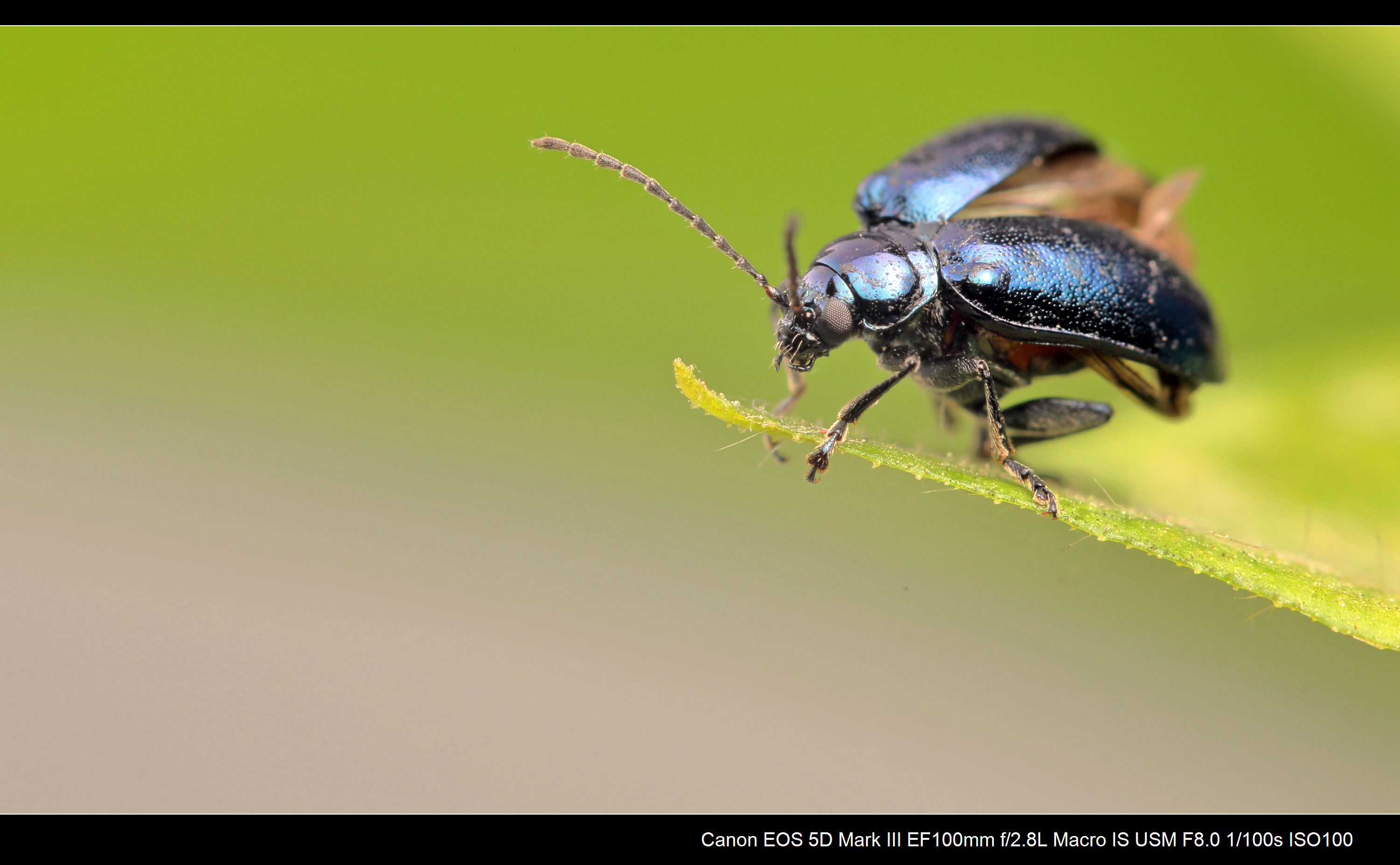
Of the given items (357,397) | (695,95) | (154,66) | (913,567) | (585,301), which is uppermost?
(695,95)

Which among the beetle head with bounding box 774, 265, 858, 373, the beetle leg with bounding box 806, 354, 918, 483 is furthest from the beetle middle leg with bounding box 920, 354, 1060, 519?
the beetle head with bounding box 774, 265, 858, 373

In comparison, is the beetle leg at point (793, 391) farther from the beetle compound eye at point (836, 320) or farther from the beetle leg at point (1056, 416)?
the beetle leg at point (1056, 416)

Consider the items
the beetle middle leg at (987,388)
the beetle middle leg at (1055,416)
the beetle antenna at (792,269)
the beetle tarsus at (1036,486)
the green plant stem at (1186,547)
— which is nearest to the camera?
the green plant stem at (1186,547)

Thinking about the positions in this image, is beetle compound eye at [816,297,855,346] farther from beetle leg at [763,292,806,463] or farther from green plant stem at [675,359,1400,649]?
green plant stem at [675,359,1400,649]

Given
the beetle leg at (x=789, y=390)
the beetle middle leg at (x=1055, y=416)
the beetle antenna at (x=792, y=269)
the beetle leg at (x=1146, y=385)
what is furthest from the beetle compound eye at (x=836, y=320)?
the beetle leg at (x=1146, y=385)

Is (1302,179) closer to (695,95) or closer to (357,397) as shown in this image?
(695,95)

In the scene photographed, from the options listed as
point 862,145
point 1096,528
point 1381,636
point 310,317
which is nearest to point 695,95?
point 862,145

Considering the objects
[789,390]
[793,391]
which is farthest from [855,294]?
[789,390]
